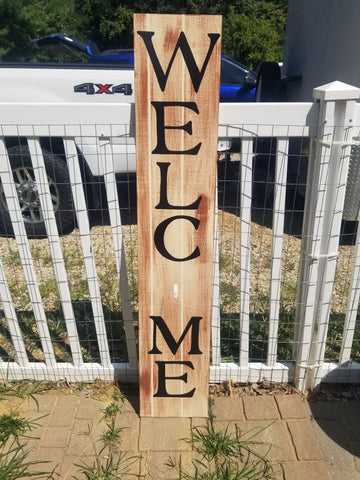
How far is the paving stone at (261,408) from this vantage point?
8.72ft

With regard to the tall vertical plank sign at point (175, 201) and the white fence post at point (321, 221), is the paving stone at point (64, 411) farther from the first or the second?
the white fence post at point (321, 221)

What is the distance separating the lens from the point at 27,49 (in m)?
14.0

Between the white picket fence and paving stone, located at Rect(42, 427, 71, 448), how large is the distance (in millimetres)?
376

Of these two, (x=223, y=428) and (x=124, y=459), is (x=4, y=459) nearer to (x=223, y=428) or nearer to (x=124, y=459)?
(x=124, y=459)

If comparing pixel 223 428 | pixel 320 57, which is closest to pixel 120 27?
pixel 320 57

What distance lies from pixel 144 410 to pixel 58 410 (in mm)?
512

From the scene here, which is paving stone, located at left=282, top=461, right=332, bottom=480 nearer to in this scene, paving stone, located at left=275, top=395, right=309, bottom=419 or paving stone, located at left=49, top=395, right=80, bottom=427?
paving stone, located at left=275, top=395, right=309, bottom=419

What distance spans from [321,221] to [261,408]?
3.79 ft

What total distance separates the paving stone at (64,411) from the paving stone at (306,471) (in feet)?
3.96

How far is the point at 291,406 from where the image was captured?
272 cm

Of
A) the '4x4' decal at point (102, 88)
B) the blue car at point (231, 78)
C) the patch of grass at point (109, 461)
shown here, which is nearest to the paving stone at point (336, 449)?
the patch of grass at point (109, 461)

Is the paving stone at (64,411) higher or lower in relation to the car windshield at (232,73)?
lower

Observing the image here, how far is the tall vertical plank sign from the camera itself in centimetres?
202

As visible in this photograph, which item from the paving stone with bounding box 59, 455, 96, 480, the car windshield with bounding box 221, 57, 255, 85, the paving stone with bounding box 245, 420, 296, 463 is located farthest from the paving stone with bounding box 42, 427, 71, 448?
the car windshield with bounding box 221, 57, 255, 85
